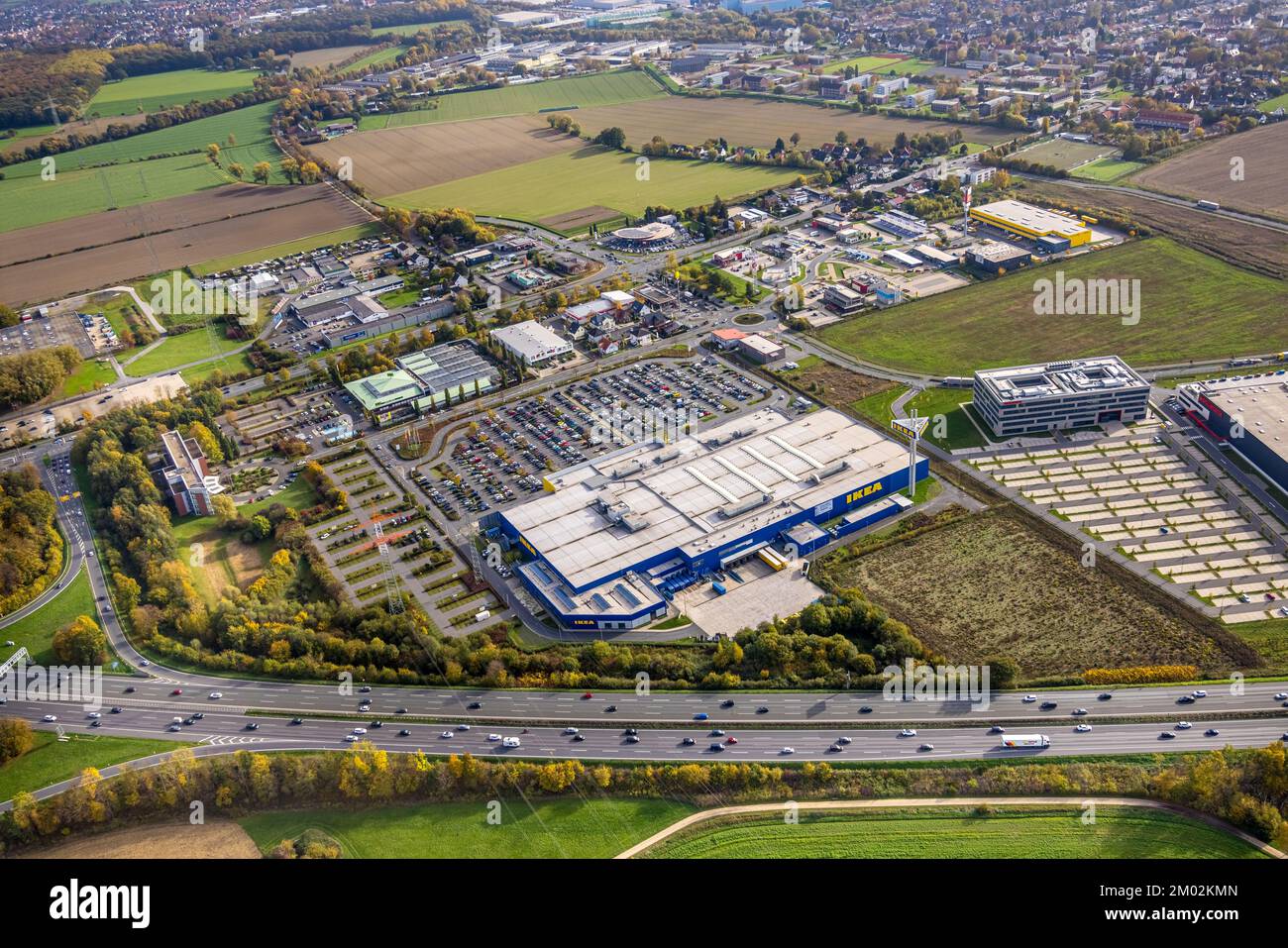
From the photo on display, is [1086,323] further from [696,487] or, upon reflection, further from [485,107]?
[485,107]

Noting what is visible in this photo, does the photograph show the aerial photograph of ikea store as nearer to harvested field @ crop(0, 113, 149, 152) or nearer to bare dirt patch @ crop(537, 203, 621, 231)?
bare dirt patch @ crop(537, 203, 621, 231)

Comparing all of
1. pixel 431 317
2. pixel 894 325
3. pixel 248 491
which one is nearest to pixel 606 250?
pixel 431 317

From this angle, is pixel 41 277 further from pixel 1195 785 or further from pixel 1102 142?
pixel 1102 142

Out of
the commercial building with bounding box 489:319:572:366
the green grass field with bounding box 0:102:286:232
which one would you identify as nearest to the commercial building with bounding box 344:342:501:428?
the commercial building with bounding box 489:319:572:366

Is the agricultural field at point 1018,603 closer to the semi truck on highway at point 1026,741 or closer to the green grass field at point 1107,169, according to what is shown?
the semi truck on highway at point 1026,741

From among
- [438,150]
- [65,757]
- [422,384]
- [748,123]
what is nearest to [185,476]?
[422,384]

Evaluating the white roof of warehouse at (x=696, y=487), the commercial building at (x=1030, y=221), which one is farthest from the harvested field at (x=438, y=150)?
the white roof of warehouse at (x=696, y=487)
